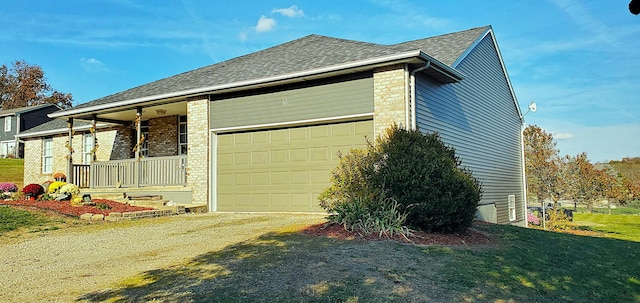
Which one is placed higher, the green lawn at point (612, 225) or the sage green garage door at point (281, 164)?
the sage green garage door at point (281, 164)

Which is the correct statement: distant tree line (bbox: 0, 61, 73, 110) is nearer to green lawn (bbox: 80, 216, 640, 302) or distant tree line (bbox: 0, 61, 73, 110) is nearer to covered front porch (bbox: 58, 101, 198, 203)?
covered front porch (bbox: 58, 101, 198, 203)

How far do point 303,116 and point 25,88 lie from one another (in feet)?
188

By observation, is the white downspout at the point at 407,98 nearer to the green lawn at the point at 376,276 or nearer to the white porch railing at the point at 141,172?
the green lawn at the point at 376,276

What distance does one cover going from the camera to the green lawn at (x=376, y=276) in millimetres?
4293

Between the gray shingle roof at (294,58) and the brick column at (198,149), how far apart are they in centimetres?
68

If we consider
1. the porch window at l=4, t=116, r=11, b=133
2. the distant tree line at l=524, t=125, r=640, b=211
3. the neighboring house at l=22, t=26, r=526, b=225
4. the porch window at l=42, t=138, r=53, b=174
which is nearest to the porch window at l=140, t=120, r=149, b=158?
the neighboring house at l=22, t=26, r=526, b=225

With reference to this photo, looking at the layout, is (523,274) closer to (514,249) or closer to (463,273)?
(463,273)

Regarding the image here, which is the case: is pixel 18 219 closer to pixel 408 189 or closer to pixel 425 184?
pixel 408 189

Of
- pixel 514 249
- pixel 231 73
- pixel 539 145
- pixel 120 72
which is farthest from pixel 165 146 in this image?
pixel 539 145

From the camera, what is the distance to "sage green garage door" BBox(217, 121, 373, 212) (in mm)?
11062

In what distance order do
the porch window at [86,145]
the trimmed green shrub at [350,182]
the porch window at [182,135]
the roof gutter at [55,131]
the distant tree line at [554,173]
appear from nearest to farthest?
the trimmed green shrub at [350,182], the porch window at [182,135], the roof gutter at [55,131], the porch window at [86,145], the distant tree line at [554,173]

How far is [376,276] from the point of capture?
483 centimetres

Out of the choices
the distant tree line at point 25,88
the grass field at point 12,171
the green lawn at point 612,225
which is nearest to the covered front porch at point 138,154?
the grass field at point 12,171

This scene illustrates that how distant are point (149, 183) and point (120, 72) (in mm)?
14467
